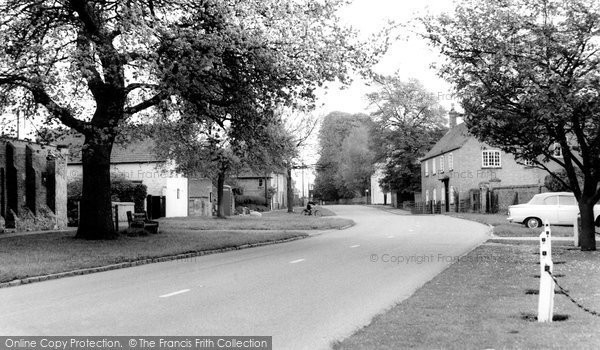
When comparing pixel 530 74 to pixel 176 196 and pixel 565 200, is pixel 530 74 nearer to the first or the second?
pixel 565 200

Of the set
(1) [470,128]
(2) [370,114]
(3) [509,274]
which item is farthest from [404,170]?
(3) [509,274]

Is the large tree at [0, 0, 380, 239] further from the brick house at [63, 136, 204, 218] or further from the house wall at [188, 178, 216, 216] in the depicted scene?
the house wall at [188, 178, 216, 216]

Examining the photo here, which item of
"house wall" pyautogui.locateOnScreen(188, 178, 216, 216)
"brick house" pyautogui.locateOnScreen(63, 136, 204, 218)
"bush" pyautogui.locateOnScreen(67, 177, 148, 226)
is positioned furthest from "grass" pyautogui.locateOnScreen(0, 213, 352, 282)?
"house wall" pyautogui.locateOnScreen(188, 178, 216, 216)

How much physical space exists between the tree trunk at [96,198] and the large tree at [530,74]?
40.6ft

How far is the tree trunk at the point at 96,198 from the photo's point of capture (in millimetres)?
A: 22375

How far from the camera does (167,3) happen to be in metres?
20.4

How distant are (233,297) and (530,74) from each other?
1040cm

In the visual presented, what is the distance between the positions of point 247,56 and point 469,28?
271 inches

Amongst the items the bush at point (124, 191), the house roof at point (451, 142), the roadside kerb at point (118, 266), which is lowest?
the roadside kerb at point (118, 266)

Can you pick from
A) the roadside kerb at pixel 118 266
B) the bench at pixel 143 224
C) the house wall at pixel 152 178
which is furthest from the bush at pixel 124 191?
the roadside kerb at pixel 118 266

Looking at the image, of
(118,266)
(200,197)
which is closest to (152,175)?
(200,197)

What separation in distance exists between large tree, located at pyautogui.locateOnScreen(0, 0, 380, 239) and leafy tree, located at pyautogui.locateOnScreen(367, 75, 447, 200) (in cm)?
5024

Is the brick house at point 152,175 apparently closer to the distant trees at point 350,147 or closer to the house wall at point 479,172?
the house wall at point 479,172

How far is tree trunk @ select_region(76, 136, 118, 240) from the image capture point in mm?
22375
